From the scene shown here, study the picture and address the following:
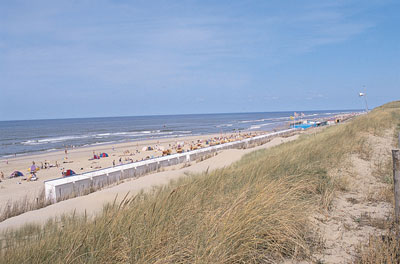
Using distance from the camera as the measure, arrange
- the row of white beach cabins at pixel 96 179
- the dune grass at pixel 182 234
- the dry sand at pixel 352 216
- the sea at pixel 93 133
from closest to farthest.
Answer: the dune grass at pixel 182 234 → the dry sand at pixel 352 216 → the row of white beach cabins at pixel 96 179 → the sea at pixel 93 133

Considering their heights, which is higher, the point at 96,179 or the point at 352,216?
the point at 352,216

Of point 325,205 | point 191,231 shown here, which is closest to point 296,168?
point 325,205

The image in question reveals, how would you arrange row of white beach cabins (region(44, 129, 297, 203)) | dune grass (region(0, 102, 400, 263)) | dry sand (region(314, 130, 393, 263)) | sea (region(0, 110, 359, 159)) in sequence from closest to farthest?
dune grass (region(0, 102, 400, 263)) → dry sand (region(314, 130, 393, 263)) → row of white beach cabins (region(44, 129, 297, 203)) → sea (region(0, 110, 359, 159))

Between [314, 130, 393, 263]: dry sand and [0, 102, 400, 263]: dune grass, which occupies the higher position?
[0, 102, 400, 263]: dune grass

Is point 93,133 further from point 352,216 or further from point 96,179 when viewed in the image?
point 352,216

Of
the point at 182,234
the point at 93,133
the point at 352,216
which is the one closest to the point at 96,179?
the point at 182,234

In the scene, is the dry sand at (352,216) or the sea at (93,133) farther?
the sea at (93,133)

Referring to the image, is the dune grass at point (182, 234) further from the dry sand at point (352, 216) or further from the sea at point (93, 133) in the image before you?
the sea at point (93, 133)

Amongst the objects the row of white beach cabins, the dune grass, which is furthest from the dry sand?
the row of white beach cabins

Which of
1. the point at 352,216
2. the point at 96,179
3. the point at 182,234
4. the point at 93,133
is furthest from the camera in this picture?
the point at 93,133

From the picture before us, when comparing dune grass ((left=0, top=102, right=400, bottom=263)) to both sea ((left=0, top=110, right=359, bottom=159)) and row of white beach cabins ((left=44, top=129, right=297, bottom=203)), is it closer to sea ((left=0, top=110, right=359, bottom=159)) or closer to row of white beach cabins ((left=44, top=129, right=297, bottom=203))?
row of white beach cabins ((left=44, top=129, right=297, bottom=203))

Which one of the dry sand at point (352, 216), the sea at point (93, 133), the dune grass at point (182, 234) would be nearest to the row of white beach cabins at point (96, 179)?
the dune grass at point (182, 234)

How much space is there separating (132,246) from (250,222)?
1.37 metres

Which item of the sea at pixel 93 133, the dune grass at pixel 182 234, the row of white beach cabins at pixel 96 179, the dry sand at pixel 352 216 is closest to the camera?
the dune grass at pixel 182 234
